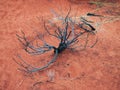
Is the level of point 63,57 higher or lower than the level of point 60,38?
lower

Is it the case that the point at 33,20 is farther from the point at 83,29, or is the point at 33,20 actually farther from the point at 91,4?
the point at 91,4

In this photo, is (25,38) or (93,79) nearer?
(93,79)

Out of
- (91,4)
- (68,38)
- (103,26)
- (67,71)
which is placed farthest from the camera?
(91,4)

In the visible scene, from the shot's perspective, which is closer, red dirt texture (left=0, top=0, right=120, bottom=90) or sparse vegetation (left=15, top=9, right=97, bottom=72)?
red dirt texture (left=0, top=0, right=120, bottom=90)

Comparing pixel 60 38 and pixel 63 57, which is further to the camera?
pixel 60 38

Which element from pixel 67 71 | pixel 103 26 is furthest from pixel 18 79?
pixel 103 26

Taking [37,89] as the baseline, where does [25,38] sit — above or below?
above

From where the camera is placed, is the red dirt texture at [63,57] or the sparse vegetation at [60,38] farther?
the sparse vegetation at [60,38]

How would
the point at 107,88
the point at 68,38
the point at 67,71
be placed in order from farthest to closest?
the point at 68,38 < the point at 67,71 < the point at 107,88
